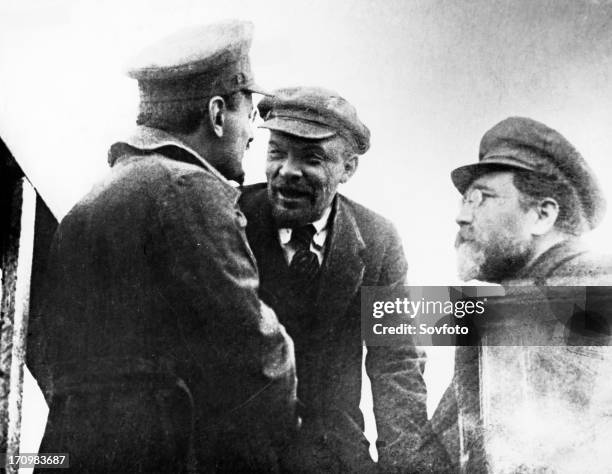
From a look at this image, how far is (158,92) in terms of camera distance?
4.42 m

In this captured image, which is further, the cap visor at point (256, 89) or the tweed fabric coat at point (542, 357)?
the cap visor at point (256, 89)

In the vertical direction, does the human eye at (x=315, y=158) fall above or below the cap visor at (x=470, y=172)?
above

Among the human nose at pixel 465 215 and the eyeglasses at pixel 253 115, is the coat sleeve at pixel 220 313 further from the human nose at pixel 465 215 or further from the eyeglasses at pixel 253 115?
the human nose at pixel 465 215

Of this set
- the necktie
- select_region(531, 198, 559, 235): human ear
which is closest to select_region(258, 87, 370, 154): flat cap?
the necktie

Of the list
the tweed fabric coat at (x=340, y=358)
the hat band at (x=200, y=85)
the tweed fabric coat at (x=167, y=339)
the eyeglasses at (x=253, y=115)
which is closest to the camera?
the tweed fabric coat at (x=167, y=339)

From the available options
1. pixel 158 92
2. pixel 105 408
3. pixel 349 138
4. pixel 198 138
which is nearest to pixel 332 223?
pixel 349 138

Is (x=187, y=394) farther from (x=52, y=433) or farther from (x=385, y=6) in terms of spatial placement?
(x=385, y=6)

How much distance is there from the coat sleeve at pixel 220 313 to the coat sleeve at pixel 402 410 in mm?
406

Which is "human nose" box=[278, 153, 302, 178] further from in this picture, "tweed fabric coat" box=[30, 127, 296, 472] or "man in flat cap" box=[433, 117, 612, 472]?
"man in flat cap" box=[433, 117, 612, 472]

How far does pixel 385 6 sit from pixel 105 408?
230 centimetres

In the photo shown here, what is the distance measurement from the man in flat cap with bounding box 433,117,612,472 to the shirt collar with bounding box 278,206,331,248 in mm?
624

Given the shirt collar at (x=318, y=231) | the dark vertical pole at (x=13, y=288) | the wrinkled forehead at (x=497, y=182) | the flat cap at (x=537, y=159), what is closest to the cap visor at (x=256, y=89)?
the shirt collar at (x=318, y=231)

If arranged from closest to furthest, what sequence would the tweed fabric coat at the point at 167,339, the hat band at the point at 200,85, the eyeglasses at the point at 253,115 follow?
the tweed fabric coat at the point at 167,339
the hat band at the point at 200,85
the eyeglasses at the point at 253,115

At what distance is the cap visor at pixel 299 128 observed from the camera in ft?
14.4
